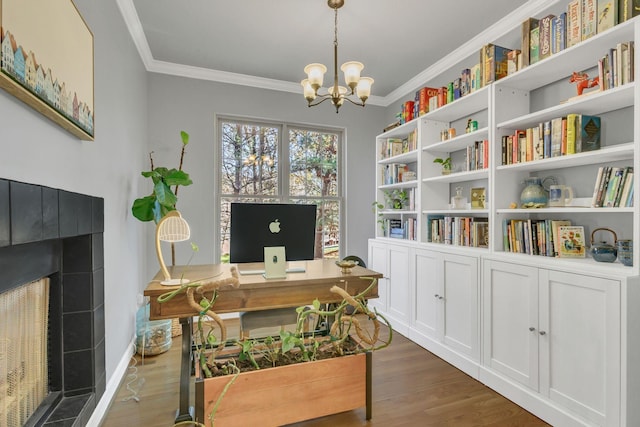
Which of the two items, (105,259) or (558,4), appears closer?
(105,259)

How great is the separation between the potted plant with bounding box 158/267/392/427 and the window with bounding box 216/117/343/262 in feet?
6.86

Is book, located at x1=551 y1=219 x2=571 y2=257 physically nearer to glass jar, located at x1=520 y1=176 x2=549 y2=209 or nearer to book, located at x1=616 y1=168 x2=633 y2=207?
glass jar, located at x1=520 y1=176 x2=549 y2=209

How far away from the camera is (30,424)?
139 cm

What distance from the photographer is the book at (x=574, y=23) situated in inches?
73.5

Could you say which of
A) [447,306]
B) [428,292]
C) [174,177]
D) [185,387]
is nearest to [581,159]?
[447,306]

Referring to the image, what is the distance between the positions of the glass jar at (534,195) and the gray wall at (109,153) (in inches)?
106

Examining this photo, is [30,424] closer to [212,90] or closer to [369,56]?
[212,90]

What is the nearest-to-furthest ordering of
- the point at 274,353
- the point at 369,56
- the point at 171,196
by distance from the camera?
the point at 274,353 < the point at 171,196 < the point at 369,56

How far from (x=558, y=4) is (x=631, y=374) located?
2311 millimetres

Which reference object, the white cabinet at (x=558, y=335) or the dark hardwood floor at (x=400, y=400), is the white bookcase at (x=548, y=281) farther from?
the dark hardwood floor at (x=400, y=400)

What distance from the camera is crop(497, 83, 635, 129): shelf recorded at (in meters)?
1.67

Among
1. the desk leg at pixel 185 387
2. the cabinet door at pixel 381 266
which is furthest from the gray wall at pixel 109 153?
the cabinet door at pixel 381 266

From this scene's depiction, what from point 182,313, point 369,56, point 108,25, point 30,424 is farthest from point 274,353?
point 369,56

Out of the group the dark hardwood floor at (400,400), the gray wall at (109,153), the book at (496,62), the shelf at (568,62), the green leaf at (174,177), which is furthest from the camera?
the green leaf at (174,177)
